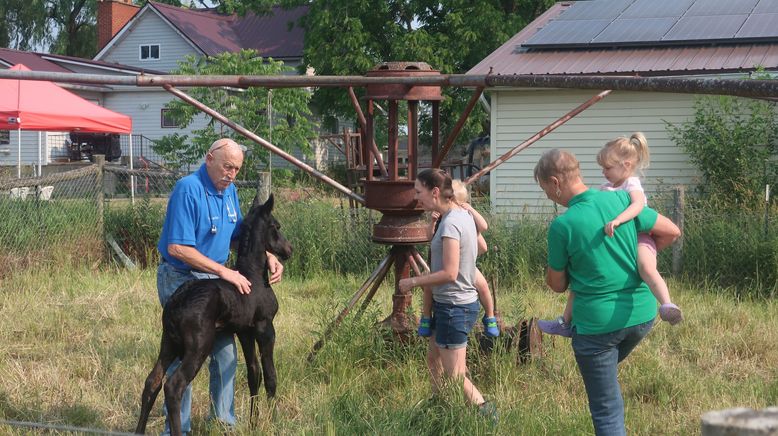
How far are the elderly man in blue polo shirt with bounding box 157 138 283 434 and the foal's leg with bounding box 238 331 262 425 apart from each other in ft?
0.33

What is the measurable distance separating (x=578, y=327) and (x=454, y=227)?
1175 mm

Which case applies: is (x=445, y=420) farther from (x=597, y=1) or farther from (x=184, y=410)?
(x=597, y=1)

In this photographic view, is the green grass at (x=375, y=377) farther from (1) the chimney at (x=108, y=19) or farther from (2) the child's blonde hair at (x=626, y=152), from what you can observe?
(1) the chimney at (x=108, y=19)

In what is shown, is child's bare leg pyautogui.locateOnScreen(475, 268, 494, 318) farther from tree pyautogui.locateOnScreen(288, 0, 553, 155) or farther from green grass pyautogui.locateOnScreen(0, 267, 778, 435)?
tree pyautogui.locateOnScreen(288, 0, 553, 155)

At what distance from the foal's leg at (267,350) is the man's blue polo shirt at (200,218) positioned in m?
0.49

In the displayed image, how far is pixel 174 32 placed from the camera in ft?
127

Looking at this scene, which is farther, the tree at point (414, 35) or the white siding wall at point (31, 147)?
the white siding wall at point (31, 147)

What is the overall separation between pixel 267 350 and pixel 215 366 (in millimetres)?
336

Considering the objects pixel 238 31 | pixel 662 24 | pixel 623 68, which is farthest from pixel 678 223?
pixel 238 31

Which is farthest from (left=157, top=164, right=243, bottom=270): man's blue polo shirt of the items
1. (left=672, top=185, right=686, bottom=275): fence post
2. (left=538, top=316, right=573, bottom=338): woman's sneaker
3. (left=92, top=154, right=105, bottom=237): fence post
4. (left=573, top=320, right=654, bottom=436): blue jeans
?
(left=92, top=154, right=105, bottom=237): fence post

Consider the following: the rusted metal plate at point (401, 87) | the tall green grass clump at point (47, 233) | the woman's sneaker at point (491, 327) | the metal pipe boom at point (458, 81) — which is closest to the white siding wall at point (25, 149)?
the tall green grass clump at point (47, 233)

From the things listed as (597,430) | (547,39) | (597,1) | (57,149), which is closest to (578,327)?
(597,430)

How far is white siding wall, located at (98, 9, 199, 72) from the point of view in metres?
38.8

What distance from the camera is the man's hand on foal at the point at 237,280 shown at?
504cm
